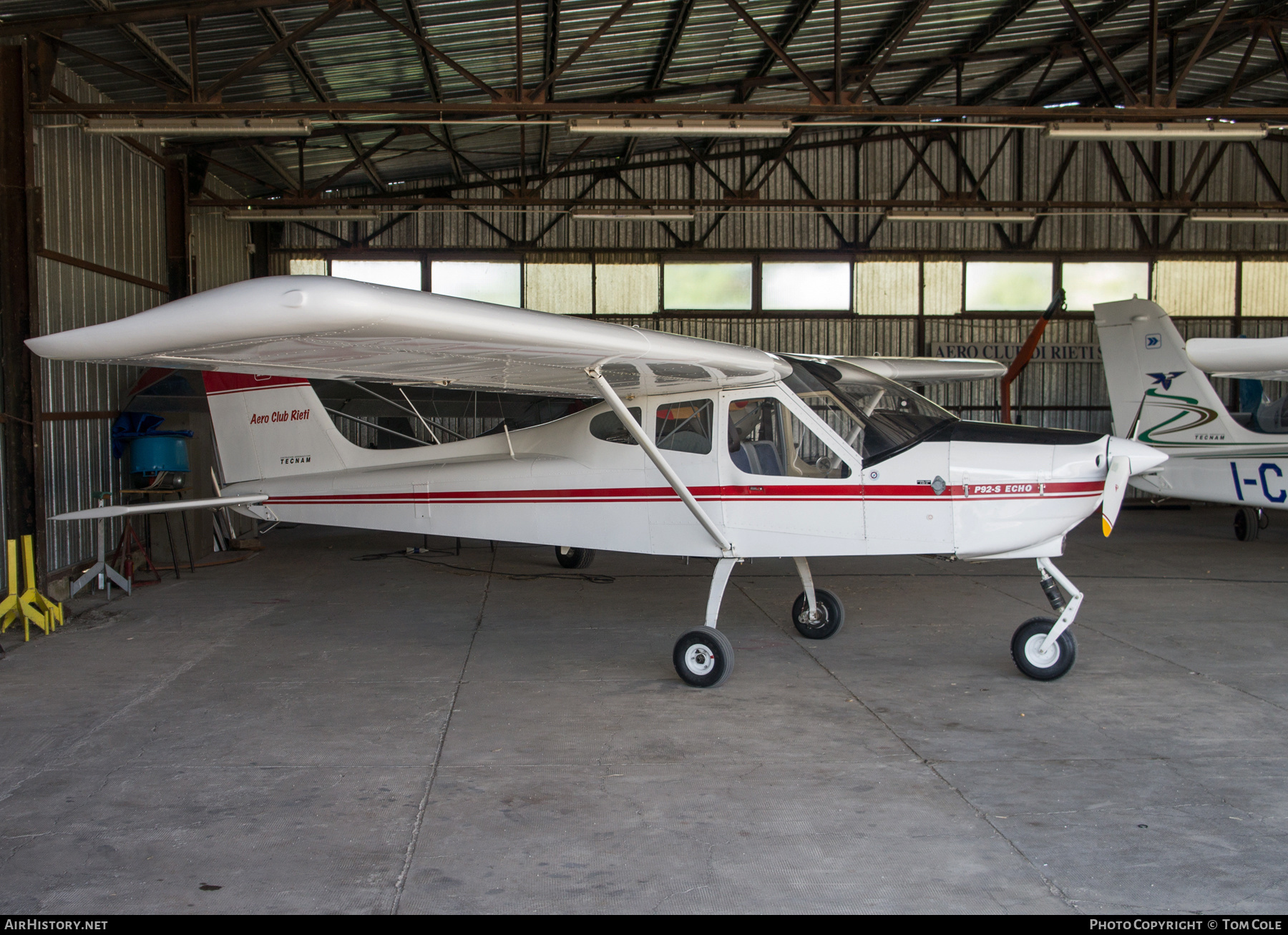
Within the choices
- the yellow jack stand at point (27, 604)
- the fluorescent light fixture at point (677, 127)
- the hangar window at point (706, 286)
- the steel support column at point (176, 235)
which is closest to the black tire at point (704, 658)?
the yellow jack stand at point (27, 604)

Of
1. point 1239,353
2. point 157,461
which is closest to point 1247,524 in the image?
point 1239,353

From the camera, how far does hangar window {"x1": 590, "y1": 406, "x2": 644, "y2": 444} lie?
682 centimetres

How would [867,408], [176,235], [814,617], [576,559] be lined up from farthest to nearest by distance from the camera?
[176,235] < [576,559] < [814,617] < [867,408]

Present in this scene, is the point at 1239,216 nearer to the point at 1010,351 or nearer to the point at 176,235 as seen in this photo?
the point at 1010,351

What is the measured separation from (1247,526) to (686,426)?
11.7 m

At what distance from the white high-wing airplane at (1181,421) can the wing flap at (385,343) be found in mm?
8428

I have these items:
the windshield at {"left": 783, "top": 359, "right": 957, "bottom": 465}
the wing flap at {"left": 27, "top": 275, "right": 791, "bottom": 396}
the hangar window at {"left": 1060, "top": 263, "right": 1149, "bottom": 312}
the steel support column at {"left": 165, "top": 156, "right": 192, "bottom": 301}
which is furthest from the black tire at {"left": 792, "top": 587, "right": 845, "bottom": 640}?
the hangar window at {"left": 1060, "top": 263, "right": 1149, "bottom": 312}

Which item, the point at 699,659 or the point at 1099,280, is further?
the point at 1099,280

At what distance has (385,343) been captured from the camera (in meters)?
4.27

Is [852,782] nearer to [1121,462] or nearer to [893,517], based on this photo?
[893,517]

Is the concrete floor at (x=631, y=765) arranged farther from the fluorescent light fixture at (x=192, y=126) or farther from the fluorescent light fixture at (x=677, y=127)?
the fluorescent light fixture at (x=677, y=127)

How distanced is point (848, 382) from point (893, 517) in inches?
43.6

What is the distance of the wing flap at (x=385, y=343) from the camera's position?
3355 mm

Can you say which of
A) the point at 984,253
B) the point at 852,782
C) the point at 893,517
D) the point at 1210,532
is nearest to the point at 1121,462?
the point at 893,517
